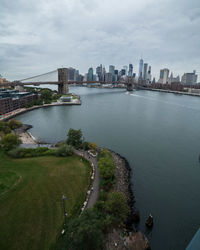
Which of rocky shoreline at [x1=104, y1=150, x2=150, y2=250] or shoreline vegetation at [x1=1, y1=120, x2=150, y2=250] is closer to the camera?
shoreline vegetation at [x1=1, y1=120, x2=150, y2=250]

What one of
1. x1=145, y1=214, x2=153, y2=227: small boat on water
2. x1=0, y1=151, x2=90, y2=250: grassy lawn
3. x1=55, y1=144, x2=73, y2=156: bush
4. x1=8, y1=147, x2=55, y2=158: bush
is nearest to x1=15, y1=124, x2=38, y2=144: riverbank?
x1=8, y1=147, x2=55, y2=158: bush

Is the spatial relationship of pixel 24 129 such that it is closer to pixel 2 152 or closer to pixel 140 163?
pixel 2 152

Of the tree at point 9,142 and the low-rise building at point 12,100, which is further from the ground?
the low-rise building at point 12,100

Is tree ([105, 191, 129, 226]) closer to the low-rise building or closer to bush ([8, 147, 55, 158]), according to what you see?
bush ([8, 147, 55, 158])

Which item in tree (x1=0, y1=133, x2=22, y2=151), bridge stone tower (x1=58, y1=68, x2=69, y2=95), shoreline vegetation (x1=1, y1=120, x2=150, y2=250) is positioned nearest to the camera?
shoreline vegetation (x1=1, y1=120, x2=150, y2=250)

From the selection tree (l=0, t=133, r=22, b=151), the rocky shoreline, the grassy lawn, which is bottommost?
the rocky shoreline

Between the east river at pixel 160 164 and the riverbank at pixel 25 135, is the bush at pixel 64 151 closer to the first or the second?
the east river at pixel 160 164

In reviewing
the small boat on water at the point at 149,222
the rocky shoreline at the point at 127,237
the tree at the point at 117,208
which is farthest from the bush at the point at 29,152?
the small boat on water at the point at 149,222

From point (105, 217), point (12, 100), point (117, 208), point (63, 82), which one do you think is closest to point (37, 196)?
point (105, 217)

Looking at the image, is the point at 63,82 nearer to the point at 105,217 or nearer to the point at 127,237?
the point at 105,217

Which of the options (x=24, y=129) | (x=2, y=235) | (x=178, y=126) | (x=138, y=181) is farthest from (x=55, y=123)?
(x=178, y=126)
